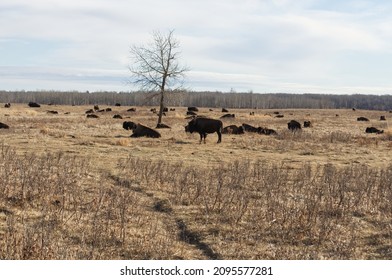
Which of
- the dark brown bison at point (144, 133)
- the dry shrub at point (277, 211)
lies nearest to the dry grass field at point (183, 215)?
the dry shrub at point (277, 211)

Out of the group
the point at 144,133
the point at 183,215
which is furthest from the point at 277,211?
the point at 144,133

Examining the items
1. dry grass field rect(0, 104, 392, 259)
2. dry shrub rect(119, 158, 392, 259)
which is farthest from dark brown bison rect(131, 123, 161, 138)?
dry shrub rect(119, 158, 392, 259)

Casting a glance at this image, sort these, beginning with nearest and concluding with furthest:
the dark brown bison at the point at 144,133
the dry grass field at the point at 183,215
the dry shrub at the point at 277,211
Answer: the dry grass field at the point at 183,215 → the dry shrub at the point at 277,211 → the dark brown bison at the point at 144,133

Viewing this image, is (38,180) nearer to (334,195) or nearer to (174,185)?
(174,185)

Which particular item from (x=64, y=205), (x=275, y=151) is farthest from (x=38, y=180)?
(x=275, y=151)

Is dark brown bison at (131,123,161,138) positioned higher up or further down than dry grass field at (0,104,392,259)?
higher up

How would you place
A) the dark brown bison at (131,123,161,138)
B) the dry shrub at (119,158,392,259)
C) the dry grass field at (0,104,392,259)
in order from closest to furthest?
the dry grass field at (0,104,392,259), the dry shrub at (119,158,392,259), the dark brown bison at (131,123,161,138)

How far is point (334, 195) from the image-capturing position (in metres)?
10.4

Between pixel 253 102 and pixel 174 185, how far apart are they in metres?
161

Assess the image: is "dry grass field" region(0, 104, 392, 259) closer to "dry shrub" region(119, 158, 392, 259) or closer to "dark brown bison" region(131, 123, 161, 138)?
"dry shrub" region(119, 158, 392, 259)

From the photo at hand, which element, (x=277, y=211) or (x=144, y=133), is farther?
(x=144, y=133)

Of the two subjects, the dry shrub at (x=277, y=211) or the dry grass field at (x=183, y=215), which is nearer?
the dry grass field at (x=183, y=215)

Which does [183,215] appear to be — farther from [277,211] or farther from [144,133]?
[144,133]

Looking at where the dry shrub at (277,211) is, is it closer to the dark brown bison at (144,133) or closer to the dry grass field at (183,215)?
the dry grass field at (183,215)
